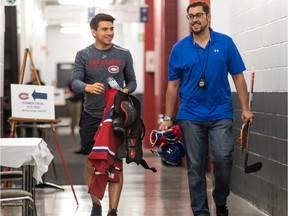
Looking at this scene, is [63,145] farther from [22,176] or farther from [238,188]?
[22,176]

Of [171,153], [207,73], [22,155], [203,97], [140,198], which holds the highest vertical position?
[207,73]

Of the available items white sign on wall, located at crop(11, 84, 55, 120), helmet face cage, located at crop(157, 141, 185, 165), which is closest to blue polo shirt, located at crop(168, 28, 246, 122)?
helmet face cage, located at crop(157, 141, 185, 165)

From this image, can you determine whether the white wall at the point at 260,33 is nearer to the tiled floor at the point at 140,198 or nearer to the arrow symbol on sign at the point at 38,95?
the tiled floor at the point at 140,198

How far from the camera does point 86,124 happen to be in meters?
7.42

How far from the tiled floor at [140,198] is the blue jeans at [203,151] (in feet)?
2.72

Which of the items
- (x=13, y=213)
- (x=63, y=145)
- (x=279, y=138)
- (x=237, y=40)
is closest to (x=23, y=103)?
(x=13, y=213)

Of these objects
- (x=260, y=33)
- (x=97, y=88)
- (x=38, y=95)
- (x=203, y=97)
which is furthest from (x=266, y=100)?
(x=38, y=95)

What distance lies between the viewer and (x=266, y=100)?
7773mm

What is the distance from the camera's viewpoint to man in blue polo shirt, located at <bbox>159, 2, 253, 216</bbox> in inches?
274

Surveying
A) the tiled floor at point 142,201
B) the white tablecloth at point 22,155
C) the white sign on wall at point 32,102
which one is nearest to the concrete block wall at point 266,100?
the tiled floor at point 142,201

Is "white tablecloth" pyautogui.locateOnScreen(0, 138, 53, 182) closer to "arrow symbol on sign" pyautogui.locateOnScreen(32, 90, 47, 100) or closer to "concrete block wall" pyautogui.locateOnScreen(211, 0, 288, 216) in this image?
"concrete block wall" pyautogui.locateOnScreen(211, 0, 288, 216)

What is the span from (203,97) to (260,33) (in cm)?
142

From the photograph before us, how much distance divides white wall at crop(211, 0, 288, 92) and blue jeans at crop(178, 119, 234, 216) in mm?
653

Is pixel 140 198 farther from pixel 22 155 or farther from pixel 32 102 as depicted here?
pixel 22 155
